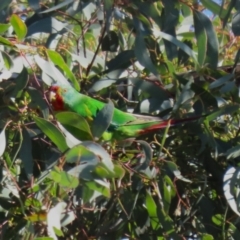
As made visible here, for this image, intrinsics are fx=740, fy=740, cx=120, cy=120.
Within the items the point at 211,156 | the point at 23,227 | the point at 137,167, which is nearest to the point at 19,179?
the point at 23,227

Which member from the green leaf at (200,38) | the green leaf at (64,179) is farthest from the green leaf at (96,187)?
the green leaf at (200,38)

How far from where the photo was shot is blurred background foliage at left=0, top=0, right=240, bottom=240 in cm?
156

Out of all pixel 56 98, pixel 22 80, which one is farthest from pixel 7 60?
pixel 56 98

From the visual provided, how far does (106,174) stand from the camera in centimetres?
127

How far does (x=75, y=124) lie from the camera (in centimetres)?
143

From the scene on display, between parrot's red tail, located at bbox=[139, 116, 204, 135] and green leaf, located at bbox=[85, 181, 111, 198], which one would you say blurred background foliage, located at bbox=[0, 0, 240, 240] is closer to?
parrot's red tail, located at bbox=[139, 116, 204, 135]

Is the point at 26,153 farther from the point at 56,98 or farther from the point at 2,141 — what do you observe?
the point at 56,98

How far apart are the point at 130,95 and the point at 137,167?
276 mm

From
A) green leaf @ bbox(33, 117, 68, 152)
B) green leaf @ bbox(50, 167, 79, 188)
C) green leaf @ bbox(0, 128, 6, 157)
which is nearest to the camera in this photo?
green leaf @ bbox(50, 167, 79, 188)

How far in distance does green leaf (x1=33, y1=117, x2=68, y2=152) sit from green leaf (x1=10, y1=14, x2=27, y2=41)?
0.57 ft

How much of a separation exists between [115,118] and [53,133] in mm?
337

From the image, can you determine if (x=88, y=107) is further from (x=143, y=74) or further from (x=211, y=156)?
(x=211, y=156)

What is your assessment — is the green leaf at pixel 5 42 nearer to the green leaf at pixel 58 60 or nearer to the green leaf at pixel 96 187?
the green leaf at pixel 58 60

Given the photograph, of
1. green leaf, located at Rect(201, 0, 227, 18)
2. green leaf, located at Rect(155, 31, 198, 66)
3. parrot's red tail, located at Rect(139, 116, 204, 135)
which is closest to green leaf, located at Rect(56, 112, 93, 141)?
parrot's red tail, located at Rect(139, 116, 204, 135)
